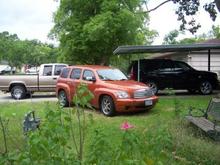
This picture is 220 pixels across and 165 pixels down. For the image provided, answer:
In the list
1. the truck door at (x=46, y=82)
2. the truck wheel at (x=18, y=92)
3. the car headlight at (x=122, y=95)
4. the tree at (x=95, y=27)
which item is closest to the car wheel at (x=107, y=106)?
the car headlight at (x=122, y=95)

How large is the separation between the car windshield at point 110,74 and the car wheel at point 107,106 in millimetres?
994

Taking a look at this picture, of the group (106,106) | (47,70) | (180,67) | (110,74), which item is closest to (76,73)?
(110,74)

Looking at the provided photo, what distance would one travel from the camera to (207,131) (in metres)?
10.8

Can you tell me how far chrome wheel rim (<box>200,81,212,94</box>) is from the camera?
25.2 meters

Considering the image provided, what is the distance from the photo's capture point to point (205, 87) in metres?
25.2

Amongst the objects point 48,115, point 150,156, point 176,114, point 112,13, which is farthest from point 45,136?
point 112,13

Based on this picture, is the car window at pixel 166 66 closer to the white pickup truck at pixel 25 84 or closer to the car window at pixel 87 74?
the white pickup truck at pixel 25 84

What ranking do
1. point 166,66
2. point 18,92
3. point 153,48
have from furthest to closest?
point 18,92 → point 166,66 → point 153,48

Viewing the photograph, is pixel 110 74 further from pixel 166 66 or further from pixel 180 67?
pixel 180 67

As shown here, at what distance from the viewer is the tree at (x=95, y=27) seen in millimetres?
36031

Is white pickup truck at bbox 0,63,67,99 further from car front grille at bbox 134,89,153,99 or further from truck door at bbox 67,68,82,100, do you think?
car front grille at bbox 134,89,153,99

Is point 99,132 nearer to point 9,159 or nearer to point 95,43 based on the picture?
point 9,159

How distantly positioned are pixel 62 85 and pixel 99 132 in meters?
15.0

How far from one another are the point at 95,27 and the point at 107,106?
18.8 m
